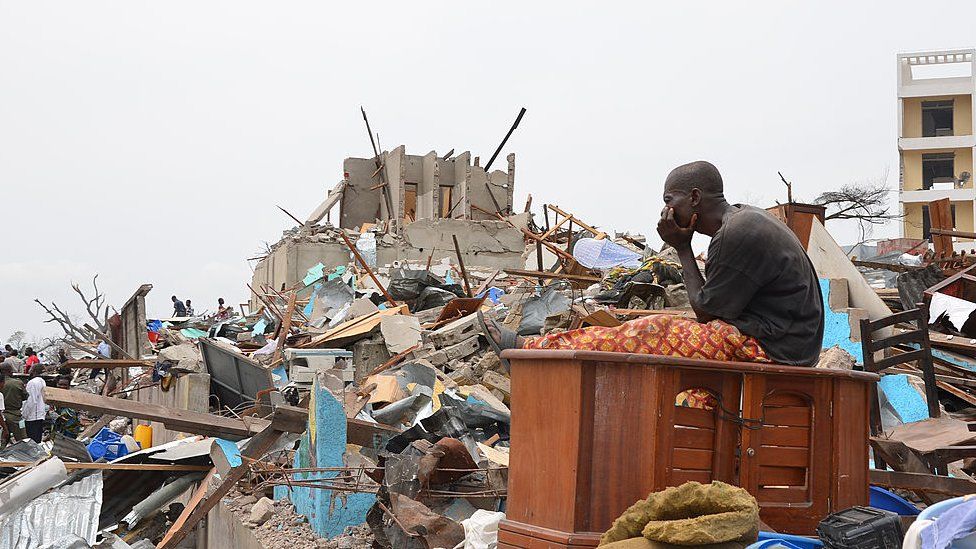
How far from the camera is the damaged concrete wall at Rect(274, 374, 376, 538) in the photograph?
6.74 m

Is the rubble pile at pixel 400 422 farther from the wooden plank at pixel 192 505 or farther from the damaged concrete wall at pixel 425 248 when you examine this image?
the damaged concrete wall at pixel 425 248

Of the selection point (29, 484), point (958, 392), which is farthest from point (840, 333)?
point (29, 484)

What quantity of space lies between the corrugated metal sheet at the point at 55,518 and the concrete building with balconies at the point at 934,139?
3330 cm

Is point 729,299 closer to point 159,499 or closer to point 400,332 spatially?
point 159,499

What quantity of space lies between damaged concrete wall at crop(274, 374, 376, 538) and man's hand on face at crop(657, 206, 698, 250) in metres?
3.61

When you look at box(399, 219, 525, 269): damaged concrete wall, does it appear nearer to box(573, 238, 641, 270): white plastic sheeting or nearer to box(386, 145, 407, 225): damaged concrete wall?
box(386, 145, 407, 225): damaged concrete wall

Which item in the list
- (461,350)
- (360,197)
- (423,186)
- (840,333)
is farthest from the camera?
(360,197)

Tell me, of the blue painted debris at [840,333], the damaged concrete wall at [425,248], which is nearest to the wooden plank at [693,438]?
the blue painted debris at [840,333]

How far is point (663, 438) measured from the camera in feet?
11.0

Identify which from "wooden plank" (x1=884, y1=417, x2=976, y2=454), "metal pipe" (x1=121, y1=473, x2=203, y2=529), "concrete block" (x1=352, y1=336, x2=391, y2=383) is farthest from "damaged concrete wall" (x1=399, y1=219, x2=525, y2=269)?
"wooden plank" (x1=884, y1=417, x2=976, y2=454)

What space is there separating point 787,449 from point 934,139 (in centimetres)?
3717

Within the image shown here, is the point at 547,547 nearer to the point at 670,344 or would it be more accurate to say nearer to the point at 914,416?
the point at 670,344

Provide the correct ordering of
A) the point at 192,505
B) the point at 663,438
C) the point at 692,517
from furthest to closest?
the point at 192,505 < the point at 663,438 < the point at 692,517

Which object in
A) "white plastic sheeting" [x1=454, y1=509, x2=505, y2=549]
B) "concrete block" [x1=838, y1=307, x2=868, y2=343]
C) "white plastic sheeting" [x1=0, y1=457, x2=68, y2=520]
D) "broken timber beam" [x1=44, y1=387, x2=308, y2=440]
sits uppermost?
"concrete block" [x1=838, y1=307, x2=868, y2=343]
